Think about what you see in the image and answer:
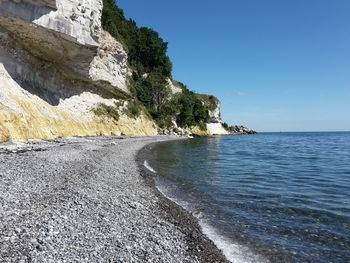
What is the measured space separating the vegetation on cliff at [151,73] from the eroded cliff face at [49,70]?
64.3 ft

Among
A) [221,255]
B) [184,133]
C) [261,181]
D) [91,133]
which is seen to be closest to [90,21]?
[91,133]

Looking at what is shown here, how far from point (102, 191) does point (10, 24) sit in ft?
74.3

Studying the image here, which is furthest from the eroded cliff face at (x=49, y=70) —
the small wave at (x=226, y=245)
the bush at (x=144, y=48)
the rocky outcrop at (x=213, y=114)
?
the rocky outcrop at (x=213, y=114)

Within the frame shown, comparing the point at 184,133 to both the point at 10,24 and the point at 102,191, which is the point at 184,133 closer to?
the point at 10,24

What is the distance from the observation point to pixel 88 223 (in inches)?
219

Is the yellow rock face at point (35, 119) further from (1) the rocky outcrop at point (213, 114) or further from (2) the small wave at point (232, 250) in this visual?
(1) the rocky outcrop at point (213, 114)

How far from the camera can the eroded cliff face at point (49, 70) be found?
868 inches

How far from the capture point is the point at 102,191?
8.44 meters

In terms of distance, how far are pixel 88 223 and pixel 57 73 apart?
31025 mm

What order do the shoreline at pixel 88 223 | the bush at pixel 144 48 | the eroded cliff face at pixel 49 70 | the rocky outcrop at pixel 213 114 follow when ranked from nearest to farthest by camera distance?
the shoreline at pixel 88 223
the eroded cliff face at pixel 49 70
the bush at pixel 144 48
the rocky outcrop at pixel 213 114

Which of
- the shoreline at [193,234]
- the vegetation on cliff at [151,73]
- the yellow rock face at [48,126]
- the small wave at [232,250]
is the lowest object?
the small wave at [232,250]

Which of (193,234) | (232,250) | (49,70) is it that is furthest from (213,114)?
(232,250)

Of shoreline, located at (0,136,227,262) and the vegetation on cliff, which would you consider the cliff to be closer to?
shoreline, located at (0,136,227,262)

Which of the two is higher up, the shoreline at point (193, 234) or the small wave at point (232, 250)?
the shoreline at point (193, 234)
